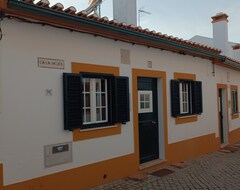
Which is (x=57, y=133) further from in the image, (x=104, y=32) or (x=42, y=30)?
(x=104, y=32)

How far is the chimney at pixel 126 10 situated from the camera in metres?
8.14

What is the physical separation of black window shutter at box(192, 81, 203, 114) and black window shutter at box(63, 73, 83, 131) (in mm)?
4820

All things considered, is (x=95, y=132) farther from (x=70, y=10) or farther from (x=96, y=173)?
(x=70, y=10)

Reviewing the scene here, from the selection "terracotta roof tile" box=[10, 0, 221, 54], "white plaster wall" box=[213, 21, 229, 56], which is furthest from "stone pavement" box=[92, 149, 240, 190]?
"white plaster wall" box=[213, 21, 229, 56]

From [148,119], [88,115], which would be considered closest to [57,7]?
[88,115]

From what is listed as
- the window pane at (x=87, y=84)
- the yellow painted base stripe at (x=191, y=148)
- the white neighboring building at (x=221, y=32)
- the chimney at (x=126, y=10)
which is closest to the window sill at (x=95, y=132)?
the window pane at (x=87, y=84)

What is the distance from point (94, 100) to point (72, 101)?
2.47ft

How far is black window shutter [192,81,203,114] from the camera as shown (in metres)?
9.19

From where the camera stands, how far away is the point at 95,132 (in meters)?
5.99

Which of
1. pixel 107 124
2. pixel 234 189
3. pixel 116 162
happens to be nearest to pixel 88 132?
pixel 107 124

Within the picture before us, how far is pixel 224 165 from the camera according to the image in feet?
26.5

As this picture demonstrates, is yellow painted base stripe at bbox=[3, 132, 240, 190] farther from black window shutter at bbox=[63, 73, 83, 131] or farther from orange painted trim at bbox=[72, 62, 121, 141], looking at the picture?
black window shutter at bbox=[63, 73, 83, 131]

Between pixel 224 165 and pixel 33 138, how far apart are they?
226 inches

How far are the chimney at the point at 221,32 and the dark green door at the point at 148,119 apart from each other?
719 cm
